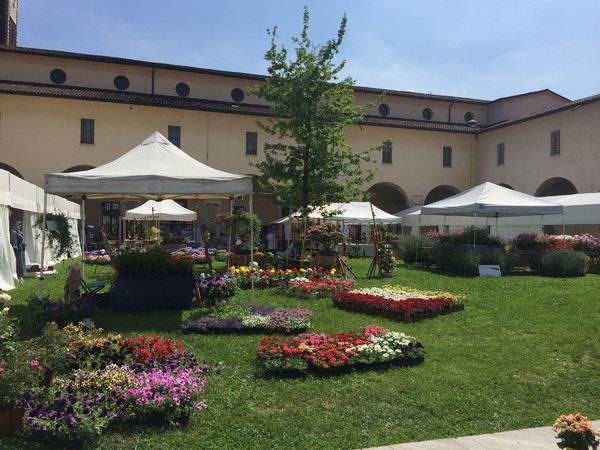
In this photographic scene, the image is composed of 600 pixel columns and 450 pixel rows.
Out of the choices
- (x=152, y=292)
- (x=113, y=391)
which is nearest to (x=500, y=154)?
(x=152, y=292)

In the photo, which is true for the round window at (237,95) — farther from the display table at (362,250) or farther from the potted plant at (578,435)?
the potted plant at (578,435)

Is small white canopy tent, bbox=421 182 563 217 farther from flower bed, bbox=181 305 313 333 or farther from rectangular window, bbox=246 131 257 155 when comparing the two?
rectangular window, bbox=246 131 257 155

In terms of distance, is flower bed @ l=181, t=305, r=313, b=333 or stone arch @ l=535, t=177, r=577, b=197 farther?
stone arch @ l=535, t=177, r=577, b=197

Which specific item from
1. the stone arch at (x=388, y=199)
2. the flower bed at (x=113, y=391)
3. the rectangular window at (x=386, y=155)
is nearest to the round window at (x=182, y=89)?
the rectangular window at (x=386, y=155)

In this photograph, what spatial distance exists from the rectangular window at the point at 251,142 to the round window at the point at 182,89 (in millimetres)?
5363

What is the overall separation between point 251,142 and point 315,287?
2005 centimetres

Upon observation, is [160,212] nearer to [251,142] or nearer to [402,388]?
[251,142]

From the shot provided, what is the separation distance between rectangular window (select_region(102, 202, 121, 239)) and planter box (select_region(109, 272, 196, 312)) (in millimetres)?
23067

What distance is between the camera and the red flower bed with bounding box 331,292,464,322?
28.4 feet

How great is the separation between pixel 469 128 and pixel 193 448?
3420 centimetres

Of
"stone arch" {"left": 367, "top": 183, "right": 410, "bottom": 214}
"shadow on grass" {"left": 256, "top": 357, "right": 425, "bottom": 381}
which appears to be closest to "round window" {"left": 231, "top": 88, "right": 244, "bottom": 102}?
"stone arch" {"left": 367, "top": 183, "right": 410, "bottom": 214}

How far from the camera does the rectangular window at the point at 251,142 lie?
29.8 metres

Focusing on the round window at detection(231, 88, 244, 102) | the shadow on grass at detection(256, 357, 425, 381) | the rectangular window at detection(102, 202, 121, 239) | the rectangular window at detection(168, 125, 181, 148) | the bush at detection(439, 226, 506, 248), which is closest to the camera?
the shadow on grass at detection(256, 357, 425, 381)

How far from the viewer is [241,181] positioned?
890cm
